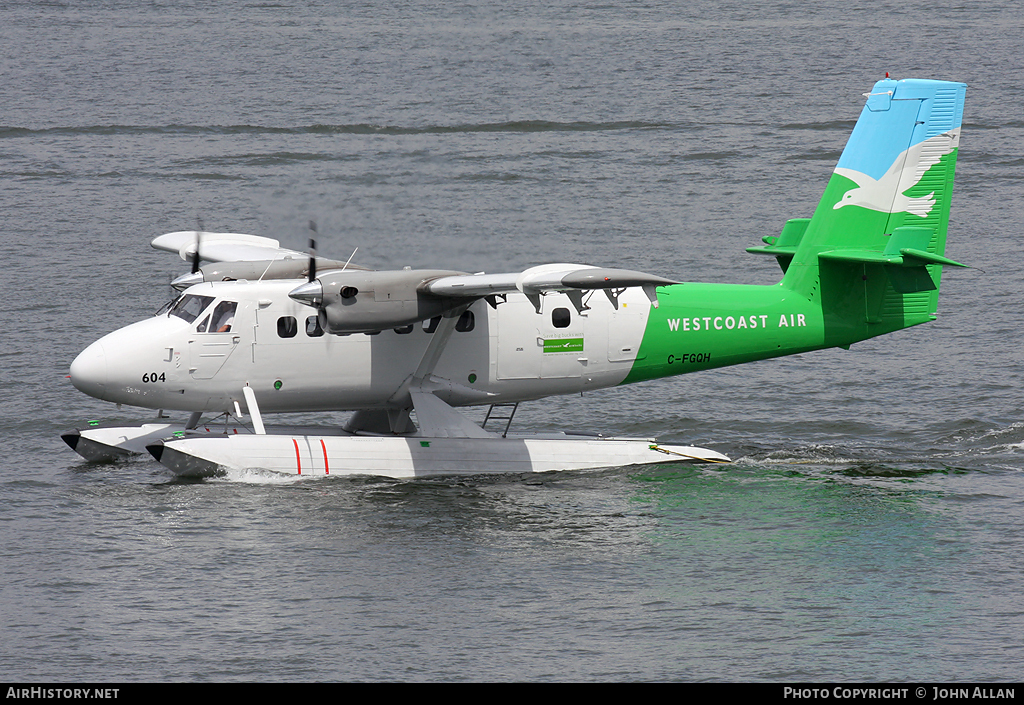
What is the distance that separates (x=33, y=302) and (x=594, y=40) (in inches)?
2036

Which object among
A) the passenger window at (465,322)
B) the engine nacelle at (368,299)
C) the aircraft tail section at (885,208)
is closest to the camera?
the engine nacelle at (368,299)

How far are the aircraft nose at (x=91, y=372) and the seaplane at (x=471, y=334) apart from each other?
1.1 inches

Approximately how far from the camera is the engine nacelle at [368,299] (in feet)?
73.7

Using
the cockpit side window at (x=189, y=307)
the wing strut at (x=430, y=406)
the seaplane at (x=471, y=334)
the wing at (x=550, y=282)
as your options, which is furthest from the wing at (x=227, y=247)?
the wing at (x=550, y=282)

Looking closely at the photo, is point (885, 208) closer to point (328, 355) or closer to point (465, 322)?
point (465, 322)

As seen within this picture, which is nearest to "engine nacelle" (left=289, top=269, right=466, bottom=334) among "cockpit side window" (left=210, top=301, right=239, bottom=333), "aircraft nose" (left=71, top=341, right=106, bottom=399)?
"cockpit side window" (left=210, top=301, right=239, bottom=333)

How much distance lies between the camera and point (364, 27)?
8694cm

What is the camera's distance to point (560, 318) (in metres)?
25.4

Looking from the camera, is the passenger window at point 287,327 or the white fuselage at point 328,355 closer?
the white fuselage at point 328,355

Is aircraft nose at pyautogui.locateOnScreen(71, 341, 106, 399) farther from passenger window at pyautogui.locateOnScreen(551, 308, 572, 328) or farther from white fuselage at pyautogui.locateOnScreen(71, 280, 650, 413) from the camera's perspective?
passenger window at pyautogui.locateOnScreen(551, 308, 572, 328)

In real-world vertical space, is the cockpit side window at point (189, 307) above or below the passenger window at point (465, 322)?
above

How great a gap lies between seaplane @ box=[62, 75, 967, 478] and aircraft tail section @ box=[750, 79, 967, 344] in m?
0.03

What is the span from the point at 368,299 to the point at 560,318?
181 inches

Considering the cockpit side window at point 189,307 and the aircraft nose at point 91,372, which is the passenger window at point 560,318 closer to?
the cockpit side window at point 189,307
